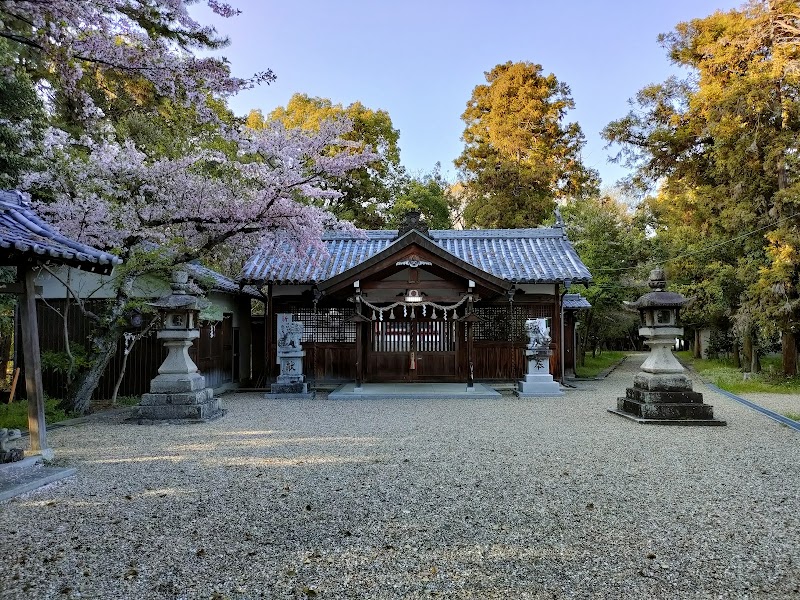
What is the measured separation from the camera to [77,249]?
210 inches

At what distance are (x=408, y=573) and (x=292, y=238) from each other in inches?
302

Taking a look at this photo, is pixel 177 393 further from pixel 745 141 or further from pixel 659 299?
pixel 745 141

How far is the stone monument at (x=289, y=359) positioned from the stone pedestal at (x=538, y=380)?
4989 mm

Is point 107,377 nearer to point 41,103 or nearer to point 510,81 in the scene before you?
point 41,103

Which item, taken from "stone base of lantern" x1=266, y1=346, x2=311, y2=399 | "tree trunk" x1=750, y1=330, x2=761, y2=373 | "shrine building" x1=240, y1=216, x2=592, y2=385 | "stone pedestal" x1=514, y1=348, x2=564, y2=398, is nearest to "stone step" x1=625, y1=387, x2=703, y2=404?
"stone pedestal" x1=514, y1=348, x2=564, y2=398

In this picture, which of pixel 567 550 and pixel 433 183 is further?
pixel 433 183

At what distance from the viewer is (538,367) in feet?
40.5

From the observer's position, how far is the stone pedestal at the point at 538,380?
12086 mm

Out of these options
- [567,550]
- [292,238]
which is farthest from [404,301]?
[567,550]

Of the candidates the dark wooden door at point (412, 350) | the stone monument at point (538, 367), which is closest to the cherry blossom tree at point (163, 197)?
the dark wooden door at point (412, 350)

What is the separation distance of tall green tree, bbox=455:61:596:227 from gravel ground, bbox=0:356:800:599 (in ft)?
57.5

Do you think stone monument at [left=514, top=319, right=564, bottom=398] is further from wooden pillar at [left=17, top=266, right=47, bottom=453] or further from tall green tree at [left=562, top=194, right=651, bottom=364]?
wooden pillar at [left=17, top=266, right=47, bottom=453]

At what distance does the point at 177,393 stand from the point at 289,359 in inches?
153

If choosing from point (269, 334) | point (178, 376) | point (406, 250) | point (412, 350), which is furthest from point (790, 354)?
point (178, 376)
